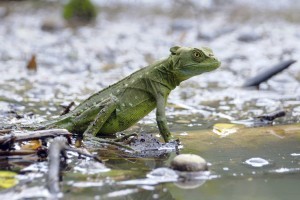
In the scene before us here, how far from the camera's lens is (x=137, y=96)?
4.52 meters

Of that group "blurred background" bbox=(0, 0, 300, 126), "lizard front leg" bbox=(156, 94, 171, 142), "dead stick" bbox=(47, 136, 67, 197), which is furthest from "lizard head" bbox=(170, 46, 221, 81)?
"dead stick" bbox=(47, 136, 67, 197)

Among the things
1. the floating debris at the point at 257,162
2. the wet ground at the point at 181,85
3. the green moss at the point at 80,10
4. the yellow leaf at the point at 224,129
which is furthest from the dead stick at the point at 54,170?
the green moss at the point at 80,10

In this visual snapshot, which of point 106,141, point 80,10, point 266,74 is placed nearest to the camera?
point 106,141

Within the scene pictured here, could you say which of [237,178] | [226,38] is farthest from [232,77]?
[237,178]

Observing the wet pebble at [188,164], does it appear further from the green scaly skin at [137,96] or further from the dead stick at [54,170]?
the green scaly skin at [137,96]

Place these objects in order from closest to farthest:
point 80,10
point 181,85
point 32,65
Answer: point 181,85 < point 32,65 < point 80,10

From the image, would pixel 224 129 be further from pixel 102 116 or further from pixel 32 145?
pixel 32 145

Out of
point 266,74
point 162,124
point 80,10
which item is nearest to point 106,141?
point 162,124

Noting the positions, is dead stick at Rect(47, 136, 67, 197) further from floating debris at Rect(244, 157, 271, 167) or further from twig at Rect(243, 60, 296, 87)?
twig at Rect(243, 60, 296, 87)

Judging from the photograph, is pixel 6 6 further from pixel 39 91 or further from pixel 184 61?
pixel 184 61

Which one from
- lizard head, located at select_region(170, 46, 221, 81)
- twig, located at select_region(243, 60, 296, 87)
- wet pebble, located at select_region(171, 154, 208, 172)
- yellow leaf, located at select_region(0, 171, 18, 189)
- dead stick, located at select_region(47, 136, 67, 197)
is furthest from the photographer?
twig, located at select_region(243, 60, 296, 87)

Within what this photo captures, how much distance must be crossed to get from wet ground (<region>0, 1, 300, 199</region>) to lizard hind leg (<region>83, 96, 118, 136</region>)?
370mm

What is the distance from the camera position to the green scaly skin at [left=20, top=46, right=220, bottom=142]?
14.4 feet

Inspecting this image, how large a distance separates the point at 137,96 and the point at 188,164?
4.00 ft
